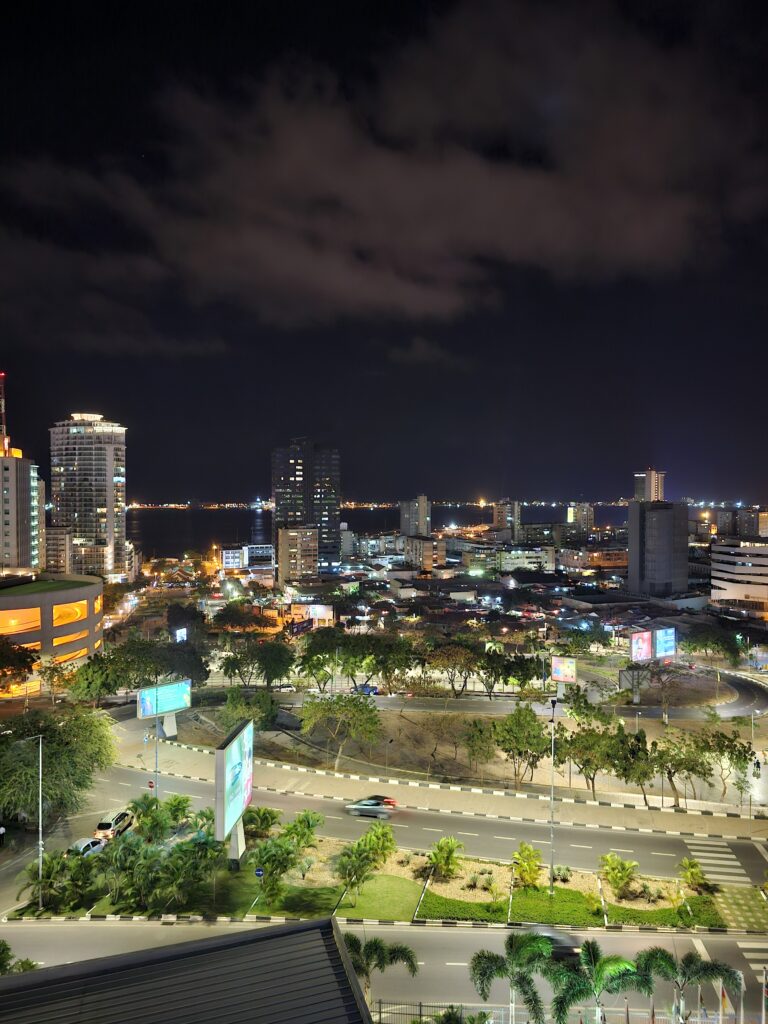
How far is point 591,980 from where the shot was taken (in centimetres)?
1115

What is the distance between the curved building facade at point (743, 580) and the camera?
70125 mm

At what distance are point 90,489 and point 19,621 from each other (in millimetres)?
56868

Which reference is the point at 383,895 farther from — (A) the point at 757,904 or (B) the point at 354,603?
(B) the point at 354,603

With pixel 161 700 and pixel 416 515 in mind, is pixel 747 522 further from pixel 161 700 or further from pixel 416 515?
pixel 161 700

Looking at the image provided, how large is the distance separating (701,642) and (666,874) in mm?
33669

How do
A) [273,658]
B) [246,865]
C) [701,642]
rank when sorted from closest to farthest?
1. [246,865]
2. [273,658]
3. [701,642]

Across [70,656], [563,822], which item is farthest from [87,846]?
[70,656]

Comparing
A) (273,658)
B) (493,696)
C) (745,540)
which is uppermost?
(745,540)

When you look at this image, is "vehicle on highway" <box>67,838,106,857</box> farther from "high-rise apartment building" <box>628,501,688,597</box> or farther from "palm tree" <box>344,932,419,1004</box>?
"high-rise apartment building" <box>628,501,688,597</box>

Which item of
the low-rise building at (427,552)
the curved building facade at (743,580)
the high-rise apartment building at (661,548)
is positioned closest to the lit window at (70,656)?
the curved building facade at (743,580)

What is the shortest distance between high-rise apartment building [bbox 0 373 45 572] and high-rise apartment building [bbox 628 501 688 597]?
70.7 metres

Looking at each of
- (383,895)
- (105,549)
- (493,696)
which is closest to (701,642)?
(493,696)

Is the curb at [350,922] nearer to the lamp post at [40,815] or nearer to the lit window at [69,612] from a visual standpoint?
the lamp post at [40,815]

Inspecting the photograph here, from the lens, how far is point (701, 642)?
4794 centimetres
